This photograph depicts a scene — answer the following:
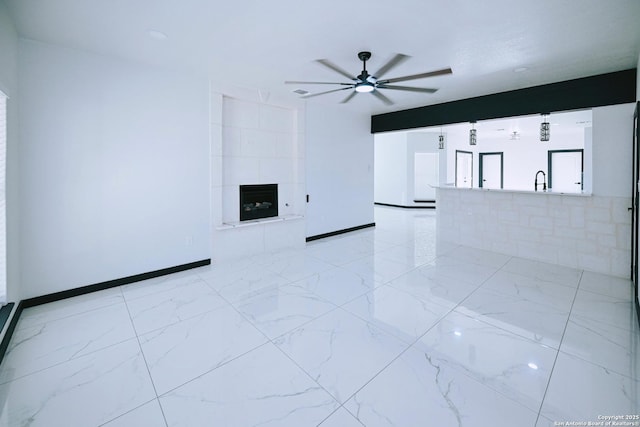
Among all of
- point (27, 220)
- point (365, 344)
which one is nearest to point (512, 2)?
point (365, 344)

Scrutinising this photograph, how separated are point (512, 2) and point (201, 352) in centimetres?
365

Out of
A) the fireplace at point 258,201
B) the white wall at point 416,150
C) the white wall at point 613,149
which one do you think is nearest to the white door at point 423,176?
the white wall at point 416,150

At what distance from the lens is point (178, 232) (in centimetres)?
406

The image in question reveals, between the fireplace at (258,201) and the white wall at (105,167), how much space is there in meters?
0.74

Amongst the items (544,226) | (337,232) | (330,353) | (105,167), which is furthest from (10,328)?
(544,226)

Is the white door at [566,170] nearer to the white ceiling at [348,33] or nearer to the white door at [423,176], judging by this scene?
the white door at [423,176]

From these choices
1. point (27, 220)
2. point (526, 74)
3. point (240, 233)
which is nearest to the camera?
point (27, 220)

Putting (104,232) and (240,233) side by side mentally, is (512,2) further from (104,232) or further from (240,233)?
(104,232)

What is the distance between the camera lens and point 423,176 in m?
10.5

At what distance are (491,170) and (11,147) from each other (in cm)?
1267

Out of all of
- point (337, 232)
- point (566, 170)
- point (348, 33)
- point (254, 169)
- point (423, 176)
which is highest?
point (348, 33)

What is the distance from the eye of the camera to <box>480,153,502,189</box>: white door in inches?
436

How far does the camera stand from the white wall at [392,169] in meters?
10.5

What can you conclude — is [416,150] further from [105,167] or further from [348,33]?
[105,167]
